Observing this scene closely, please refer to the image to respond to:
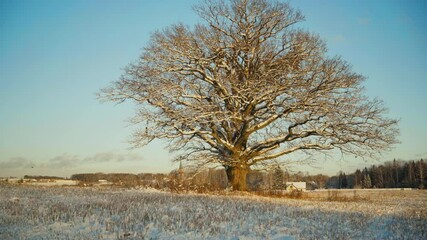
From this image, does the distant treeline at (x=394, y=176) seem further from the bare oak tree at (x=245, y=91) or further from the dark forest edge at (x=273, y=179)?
the bare oak tree at (x=245, y=91)

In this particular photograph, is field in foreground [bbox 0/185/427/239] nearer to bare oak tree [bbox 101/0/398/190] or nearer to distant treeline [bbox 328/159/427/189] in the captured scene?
bare oak tree [bbox 101/0/398/190]

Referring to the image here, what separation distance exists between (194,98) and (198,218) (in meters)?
13.0

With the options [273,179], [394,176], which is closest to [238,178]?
[273,179]

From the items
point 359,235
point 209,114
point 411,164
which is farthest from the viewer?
point 411,164

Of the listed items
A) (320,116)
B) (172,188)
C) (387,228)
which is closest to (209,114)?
(172,188)

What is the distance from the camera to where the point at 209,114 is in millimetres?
18672

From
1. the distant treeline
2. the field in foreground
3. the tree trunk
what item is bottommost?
the field in foreground

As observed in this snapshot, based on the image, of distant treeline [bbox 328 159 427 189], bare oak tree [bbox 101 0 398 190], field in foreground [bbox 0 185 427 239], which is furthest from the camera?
distant treeline [bbox 328 159 427 189]

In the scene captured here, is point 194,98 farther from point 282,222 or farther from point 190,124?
point 282,222

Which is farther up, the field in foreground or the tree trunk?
the tree trunk

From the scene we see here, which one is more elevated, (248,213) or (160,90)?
(160,90)

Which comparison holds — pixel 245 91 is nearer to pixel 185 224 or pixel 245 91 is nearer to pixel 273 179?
pixel 185 224

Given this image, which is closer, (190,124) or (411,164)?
(190,124)

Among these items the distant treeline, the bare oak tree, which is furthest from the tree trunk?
the distant treeline
